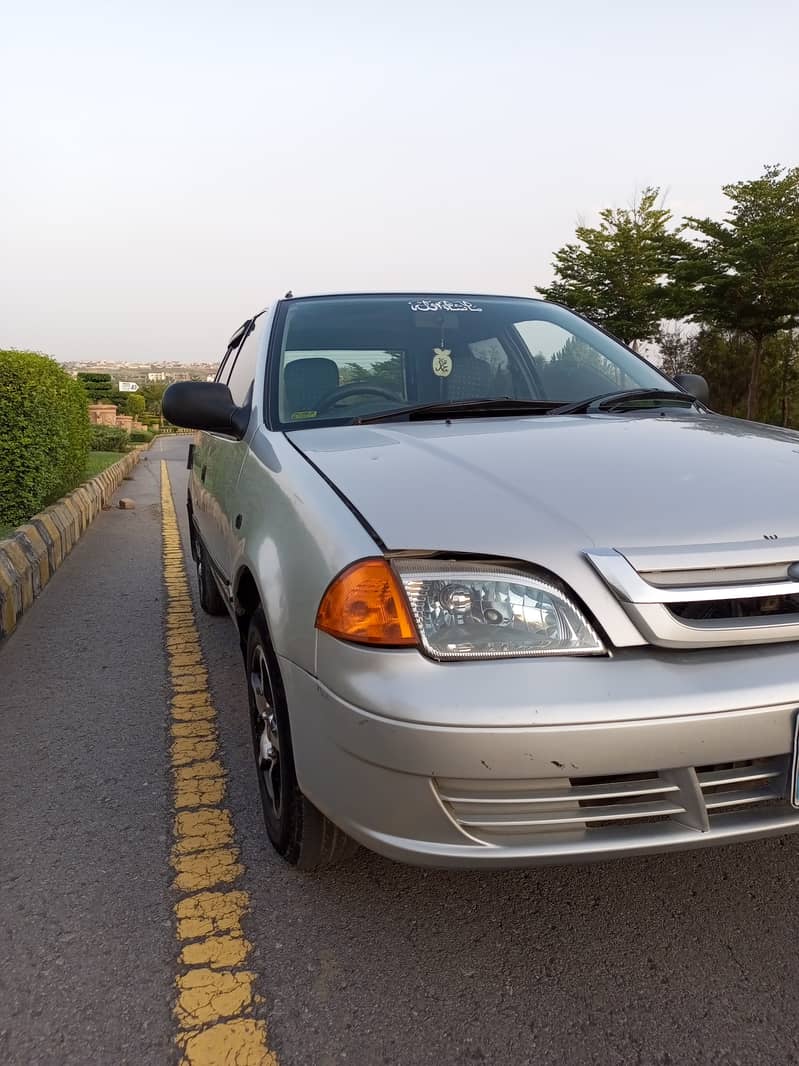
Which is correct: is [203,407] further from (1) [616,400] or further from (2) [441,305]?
(1) [616,400]

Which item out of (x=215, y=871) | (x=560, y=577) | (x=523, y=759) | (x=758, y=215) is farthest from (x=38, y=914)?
(x=758, y=215)

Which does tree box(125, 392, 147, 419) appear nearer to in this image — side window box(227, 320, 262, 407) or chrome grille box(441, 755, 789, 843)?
side window box(227, 320, 262, 407)

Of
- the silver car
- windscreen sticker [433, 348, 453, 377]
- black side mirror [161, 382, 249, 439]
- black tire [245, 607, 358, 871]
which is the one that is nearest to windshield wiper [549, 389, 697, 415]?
windscreen sticker [433, 348, 453, 377]

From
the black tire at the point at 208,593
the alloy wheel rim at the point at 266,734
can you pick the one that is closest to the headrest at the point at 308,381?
the alloy wheel rim at the point at 266,734

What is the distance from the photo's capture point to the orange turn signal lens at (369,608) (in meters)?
1.62

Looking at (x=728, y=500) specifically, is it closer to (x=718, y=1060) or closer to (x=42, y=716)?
(x=718, y=1060)

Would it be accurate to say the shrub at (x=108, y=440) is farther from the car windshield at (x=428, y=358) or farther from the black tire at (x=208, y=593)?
the car windshield at (x=428, y=358)

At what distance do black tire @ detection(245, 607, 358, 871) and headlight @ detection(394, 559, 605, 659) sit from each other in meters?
0.55

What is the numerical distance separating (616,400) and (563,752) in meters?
1.59

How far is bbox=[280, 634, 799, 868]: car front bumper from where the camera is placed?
59.5 inches

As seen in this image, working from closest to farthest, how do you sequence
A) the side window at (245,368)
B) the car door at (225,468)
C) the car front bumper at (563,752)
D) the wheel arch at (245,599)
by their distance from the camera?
1. the car front bumper at (563,752)
2. the wheel arch at (245,599)
3. the car door at (225,468)
4. the side window at (245,368)

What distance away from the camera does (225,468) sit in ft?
10.5

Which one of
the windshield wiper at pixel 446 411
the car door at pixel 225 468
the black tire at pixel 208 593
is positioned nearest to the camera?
the windshield wiper at pixel 446 411

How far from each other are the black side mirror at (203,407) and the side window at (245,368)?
20 cm
